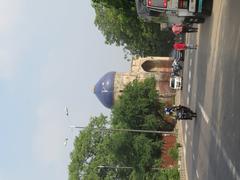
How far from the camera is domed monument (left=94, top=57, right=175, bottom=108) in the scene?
65.9m

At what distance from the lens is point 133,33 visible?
72250 millimetres

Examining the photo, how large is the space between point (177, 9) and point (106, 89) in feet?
116

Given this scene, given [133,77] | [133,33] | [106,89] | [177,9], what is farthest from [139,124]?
[177,9]

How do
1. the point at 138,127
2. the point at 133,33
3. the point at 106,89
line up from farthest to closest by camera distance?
the point at 133,33
the point at 106,89
the point at 138,127

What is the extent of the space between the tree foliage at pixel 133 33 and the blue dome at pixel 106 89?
609cm

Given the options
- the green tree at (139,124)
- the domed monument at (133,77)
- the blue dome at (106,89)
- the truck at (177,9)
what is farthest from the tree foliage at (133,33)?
the truck at (177,9)

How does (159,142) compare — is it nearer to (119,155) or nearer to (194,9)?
(119,155)

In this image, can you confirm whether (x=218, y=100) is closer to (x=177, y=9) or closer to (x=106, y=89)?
(x=177, y=9)

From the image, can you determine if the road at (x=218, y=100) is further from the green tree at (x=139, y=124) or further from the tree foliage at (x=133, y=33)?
the tree foliage at (x=133, y=33)

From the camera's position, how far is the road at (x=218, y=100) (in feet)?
64.1

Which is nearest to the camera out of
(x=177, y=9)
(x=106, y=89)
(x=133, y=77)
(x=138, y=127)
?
(x=177, y=9)

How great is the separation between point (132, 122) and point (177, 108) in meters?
27.6

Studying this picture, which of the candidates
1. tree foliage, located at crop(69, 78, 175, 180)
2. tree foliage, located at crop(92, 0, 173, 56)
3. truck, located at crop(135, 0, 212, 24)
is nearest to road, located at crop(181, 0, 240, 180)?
truck, located at crop(135, 0, 212, 24)

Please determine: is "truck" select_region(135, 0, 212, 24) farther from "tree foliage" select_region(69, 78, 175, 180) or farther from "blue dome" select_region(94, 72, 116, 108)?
"blue dome" select_region(94, 72, 116, 108)
